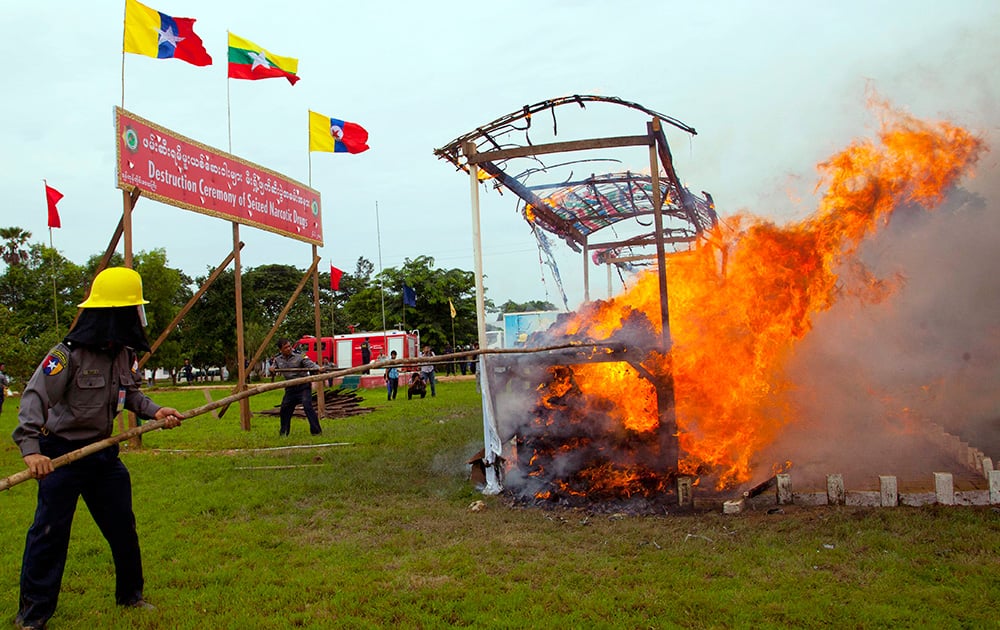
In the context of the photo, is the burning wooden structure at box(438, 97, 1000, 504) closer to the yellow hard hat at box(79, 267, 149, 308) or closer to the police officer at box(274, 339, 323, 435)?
the yellow hard hat at box(79, 267, 149, 308)

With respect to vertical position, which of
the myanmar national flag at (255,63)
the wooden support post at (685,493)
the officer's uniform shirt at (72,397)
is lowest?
the wooden support post at (685,493)

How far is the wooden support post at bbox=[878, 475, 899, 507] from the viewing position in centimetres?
574

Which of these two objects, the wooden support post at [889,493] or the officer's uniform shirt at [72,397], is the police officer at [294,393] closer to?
the officer's uniform shirt at [72,397]

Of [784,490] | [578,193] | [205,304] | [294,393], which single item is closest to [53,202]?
[294,393]

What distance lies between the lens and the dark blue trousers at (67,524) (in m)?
4.08

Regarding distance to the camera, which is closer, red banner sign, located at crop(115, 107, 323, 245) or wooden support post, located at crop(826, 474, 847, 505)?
wooden support post, located at crop(826, 474, 847, 505)

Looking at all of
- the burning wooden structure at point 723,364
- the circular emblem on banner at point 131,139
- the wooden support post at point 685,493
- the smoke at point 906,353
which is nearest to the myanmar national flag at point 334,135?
the circular emblem on banner at point 131,139

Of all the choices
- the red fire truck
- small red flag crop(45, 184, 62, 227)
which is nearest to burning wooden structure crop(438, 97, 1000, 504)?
small red flag crop(45, 184, 62, 227)

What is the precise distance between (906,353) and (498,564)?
18.3 feet

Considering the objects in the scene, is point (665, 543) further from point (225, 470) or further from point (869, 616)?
point (225, 470)

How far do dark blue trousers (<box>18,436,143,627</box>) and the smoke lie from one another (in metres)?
6.08

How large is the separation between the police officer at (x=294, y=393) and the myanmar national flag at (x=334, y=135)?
4.69m

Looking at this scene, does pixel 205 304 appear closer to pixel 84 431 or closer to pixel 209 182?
pixel 209 182

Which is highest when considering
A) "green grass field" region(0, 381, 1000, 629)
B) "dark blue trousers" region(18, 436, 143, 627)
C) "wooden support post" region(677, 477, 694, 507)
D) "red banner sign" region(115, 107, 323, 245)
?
"red banner sign" region(115, 107, 323, 245)
